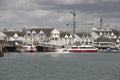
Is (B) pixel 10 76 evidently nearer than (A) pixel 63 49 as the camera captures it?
Yes

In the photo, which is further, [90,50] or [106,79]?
[90,50]

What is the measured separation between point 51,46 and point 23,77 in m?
138

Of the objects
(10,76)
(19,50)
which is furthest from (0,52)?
(19,50)

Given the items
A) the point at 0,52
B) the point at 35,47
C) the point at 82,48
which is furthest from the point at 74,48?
the point at 0,52

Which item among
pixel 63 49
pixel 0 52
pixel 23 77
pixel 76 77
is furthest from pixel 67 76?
pixel 63 49

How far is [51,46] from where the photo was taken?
199 meters

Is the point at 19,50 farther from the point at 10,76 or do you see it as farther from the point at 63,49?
the point at 10,76

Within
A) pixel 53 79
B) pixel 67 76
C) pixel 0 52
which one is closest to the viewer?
pixel 53 79

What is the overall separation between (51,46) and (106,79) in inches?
5533

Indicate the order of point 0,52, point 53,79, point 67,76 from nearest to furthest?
1. point 53,79
2. point 67,76
3. point 0,52

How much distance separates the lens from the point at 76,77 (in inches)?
2437

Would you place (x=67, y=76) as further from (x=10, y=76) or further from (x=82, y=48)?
(x=82, y=48)

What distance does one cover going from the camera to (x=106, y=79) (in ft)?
194

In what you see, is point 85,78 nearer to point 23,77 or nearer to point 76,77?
point 76,77
